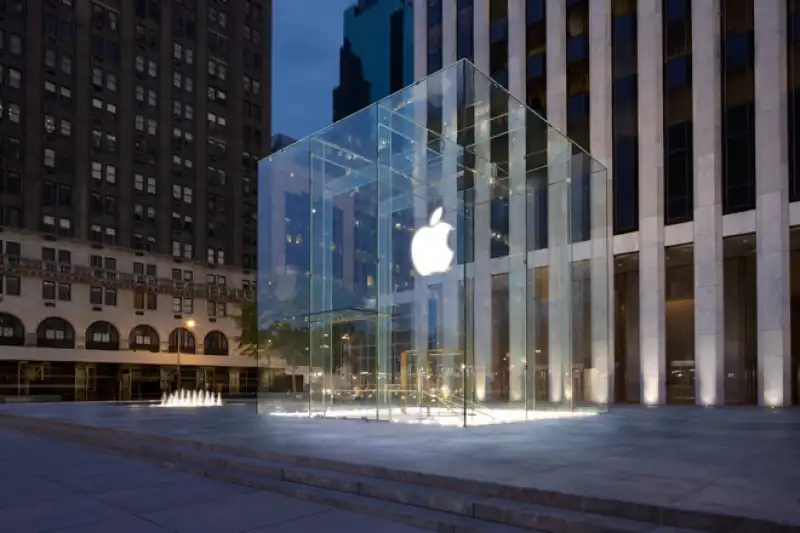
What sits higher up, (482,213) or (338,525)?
(482,213)

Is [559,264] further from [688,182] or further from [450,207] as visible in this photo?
[688,182]

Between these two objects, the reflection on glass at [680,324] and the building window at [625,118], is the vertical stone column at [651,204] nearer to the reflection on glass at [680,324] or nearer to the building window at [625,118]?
the building window at [625,118]

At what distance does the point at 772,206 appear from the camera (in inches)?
1117

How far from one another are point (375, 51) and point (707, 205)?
2835 inches

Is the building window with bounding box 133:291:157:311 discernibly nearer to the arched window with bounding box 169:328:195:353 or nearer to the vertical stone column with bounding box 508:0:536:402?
the arched window with bounding box 169:328:195:353

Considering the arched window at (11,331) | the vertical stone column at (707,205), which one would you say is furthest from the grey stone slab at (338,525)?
the arched window at (11,331)

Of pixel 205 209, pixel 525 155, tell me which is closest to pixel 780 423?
pixel 525 155

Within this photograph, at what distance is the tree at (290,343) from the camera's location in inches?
904

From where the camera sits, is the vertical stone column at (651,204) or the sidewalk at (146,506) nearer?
the sidewalk at (146,506)

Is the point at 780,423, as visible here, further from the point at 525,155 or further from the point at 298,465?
the point at 298,465

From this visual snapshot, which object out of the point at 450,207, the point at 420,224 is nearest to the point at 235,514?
the point at 450,207

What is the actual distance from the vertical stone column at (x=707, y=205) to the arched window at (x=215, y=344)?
59.5 meters

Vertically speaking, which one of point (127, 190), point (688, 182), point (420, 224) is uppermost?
point (127, 190)

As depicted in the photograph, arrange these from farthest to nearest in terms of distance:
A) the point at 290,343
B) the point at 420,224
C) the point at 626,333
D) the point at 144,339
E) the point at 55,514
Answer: the point at 144,339 → the point at 626,333 → the point at 290,343 → the point at 420,224 → the point at 55,514
